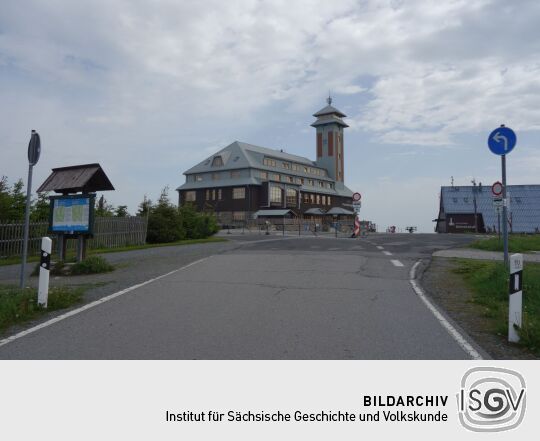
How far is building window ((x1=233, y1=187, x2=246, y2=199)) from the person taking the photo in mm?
67188

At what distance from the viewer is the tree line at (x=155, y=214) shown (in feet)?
62.2

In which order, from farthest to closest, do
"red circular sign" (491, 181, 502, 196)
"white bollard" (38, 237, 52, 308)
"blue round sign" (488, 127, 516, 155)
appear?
"red circular sign" (491, 181, 502, 196) → "blue round sign" (488, 127, 516, 155) → "white bollard" (38, 237, 52, 308)

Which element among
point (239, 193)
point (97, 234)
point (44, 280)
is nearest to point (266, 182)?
point (239, 193)

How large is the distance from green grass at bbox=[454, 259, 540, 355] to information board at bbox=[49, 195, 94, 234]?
10.2m

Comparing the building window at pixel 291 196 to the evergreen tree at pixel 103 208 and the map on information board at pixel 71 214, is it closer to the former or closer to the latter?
the evergreen tree at pixel 103 208

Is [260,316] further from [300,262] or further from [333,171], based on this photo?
[333,171]

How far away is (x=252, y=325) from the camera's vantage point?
18.7ft

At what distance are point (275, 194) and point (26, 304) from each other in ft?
201

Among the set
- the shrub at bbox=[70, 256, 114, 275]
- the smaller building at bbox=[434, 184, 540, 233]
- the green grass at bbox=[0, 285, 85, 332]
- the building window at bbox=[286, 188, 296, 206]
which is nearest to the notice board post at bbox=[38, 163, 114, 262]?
the shrub at bbox=[70, 256, 114, 275]

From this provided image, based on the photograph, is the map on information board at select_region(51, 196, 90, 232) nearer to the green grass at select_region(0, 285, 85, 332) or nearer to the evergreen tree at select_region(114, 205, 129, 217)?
the green grass at select_region(0, 285, 85, 332)

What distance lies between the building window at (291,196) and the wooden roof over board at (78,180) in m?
57.1

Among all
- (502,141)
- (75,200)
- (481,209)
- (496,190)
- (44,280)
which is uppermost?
(481,209)

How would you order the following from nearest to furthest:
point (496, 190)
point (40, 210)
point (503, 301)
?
point (503, 301)
point (496, 190)
point (40, 210)

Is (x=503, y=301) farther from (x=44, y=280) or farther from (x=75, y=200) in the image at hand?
(x=75, y=200)
